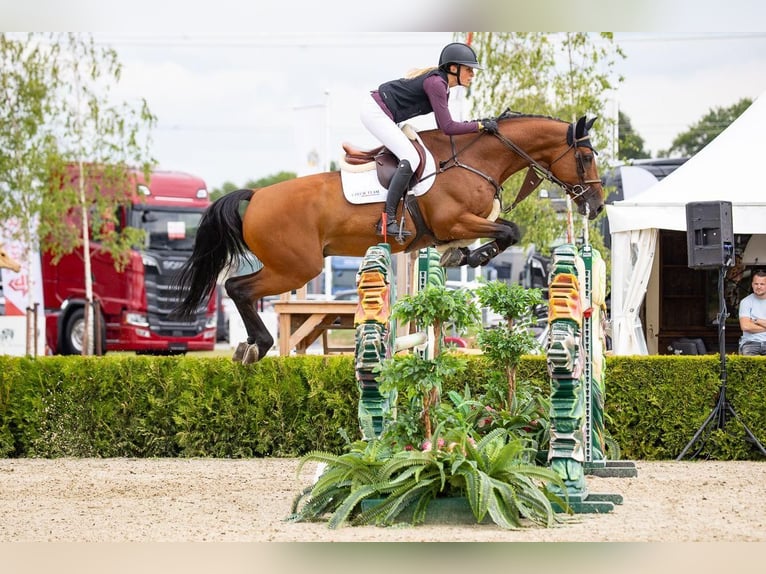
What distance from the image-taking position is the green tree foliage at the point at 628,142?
1481 centimetres

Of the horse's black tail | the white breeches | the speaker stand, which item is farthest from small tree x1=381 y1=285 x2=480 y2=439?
the speaker stand

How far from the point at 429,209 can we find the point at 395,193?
0.28 metres

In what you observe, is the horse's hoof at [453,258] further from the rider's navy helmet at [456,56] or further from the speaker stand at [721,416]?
the speaker stand at [721,416]

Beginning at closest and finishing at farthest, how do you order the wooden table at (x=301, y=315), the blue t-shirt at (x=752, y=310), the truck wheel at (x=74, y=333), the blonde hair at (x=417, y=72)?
the blonde hair at (x=417, y=72) < the blue t-shirt at (x=752, y=310) < the wooden table at (x=301, y=315) < the truck wheel at (x=74, y=333)

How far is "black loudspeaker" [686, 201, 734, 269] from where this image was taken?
8281mm

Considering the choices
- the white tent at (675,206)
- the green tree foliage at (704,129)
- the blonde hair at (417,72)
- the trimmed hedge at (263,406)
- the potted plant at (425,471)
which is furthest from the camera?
the green tree foliage at (704,129)

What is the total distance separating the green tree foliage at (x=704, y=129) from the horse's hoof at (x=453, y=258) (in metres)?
31.1


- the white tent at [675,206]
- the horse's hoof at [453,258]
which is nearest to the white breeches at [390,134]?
the horse's hoof at [453,258]

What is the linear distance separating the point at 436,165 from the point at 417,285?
869mm

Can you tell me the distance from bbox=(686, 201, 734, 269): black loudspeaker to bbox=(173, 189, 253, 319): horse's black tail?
3.45m

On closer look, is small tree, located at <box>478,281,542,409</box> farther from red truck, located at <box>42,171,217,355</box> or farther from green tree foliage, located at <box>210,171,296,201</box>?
green tree foliage, located at <box>210,171,296,201</box>

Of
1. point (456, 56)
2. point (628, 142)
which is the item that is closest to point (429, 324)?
point (456, 56)

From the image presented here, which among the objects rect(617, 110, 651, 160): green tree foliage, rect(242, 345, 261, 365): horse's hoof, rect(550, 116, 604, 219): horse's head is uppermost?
rect(617, 110, 651, 160): green tree foliage

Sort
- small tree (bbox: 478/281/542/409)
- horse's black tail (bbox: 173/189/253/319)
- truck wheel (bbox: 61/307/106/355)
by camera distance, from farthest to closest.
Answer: truck wheel (bbox: 61/307/106/355) → horse's black tail (bbox: 173/189/253/319) → small tree (bbox: 478/281/542/409)
